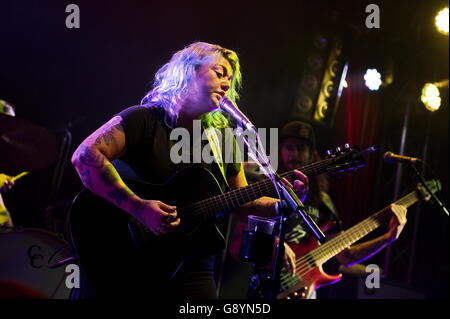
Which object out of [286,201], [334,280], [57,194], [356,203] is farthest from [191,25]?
[356,203]

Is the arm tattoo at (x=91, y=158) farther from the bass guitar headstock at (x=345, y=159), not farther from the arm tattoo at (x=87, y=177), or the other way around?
the bass guitar headstock at (x=345, y=159)

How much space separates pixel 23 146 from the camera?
3086 mm

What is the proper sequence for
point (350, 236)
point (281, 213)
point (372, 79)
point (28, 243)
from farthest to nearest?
point (372, 79), point (350, 236), point (28, 243), point (281, 213)

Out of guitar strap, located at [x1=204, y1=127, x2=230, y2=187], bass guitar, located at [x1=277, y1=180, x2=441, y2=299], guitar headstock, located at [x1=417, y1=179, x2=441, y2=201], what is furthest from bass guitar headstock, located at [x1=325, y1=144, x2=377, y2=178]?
guitar headstock, located at [x1=417, y1=179, x2=441, y2=201]

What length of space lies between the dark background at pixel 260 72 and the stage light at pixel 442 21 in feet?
0.33

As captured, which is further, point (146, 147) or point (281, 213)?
point (146, 147)

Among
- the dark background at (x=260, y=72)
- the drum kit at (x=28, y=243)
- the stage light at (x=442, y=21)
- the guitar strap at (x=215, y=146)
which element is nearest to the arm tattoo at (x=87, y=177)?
the guitar strap at (x=215, y=146)

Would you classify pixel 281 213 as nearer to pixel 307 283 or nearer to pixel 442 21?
pixel 307 283

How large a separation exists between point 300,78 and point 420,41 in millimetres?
1890

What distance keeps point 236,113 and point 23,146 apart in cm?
190

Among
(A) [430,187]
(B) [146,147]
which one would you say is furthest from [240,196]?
(A) [430,187]

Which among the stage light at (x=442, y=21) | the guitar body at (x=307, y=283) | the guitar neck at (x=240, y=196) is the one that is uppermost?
the stage light at (x=442, y=21)

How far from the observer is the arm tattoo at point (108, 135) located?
2.08 meters

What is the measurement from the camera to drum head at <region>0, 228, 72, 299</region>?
3215 millimetres
